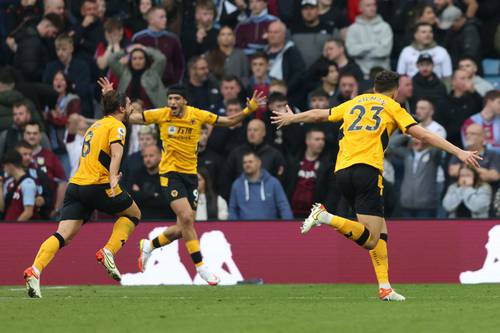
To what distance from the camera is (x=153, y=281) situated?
19.4 meters

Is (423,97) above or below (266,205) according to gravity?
above

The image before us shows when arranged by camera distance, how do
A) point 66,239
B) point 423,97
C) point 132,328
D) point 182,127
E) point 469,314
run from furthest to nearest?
point 423,97
point 182,127
point 66,239
point 469,314
point 132,328

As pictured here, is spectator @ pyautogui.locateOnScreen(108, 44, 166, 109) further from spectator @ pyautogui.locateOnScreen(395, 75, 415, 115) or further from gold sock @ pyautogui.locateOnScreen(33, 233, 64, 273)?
gold sock @ pyautogui.locateOnScreen(33, 233, 64, 273)

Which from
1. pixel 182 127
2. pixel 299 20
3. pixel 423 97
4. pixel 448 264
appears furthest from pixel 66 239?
pixel 299 20

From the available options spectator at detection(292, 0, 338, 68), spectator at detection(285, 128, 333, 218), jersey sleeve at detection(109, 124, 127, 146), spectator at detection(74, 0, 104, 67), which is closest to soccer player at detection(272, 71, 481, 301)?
jersey sleeve at detection(109, 124, 127, 146)

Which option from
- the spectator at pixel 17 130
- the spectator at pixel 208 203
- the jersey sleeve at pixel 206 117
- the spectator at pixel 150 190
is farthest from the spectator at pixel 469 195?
the spectator at pixel 17 130

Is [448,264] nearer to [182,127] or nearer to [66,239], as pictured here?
[182,127]

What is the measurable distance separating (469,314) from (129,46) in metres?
12.0

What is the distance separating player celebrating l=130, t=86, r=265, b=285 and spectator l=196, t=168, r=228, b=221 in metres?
2.66

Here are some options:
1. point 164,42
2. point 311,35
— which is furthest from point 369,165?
point 164,42

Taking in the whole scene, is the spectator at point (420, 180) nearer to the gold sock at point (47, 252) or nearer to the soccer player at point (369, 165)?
the soccer player at point (369, 165)

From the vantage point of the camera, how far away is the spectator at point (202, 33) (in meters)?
23.7

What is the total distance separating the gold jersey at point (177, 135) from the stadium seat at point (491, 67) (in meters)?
7.49

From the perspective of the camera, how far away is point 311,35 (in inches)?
903
